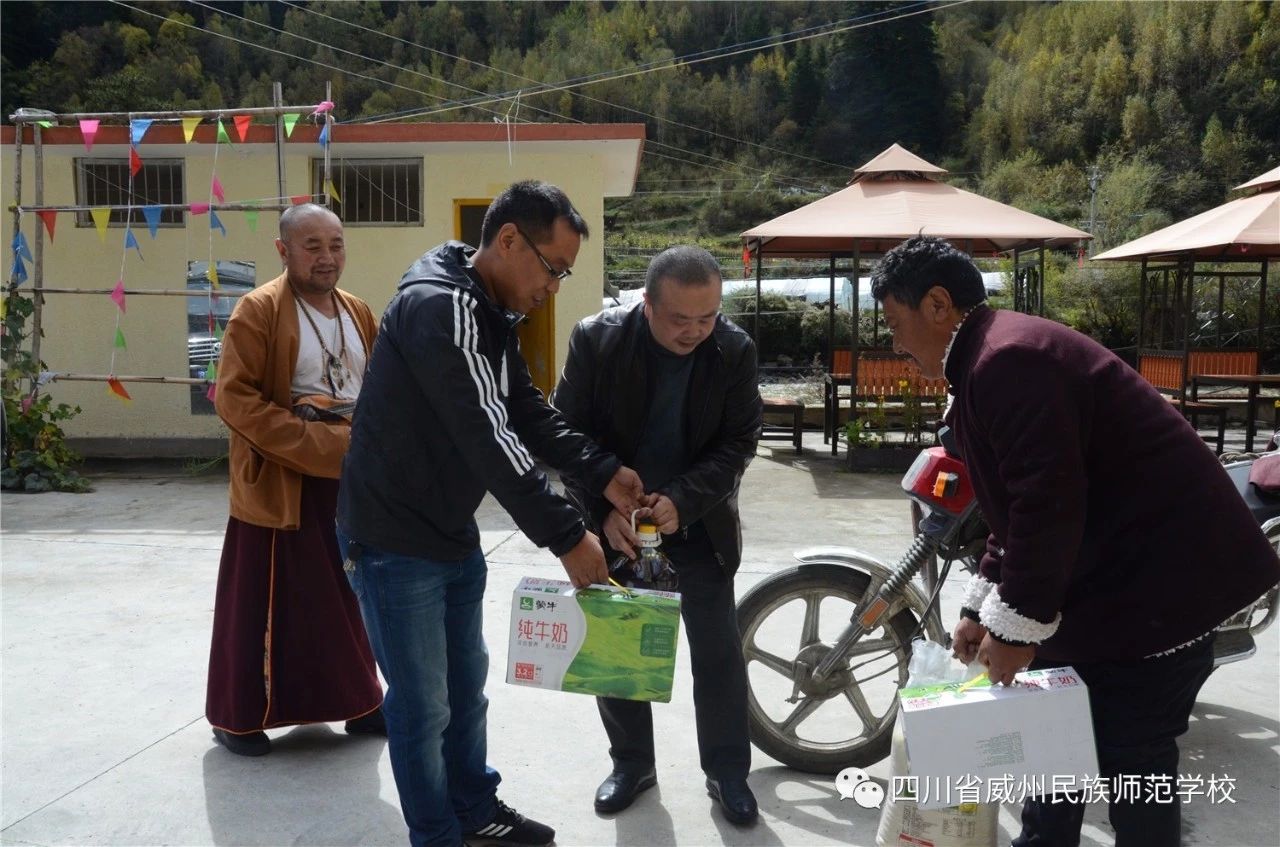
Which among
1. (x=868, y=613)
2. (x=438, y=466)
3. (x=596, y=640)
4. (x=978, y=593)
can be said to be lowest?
(x=868, y=613)

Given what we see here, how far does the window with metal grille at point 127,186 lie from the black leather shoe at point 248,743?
790 cm

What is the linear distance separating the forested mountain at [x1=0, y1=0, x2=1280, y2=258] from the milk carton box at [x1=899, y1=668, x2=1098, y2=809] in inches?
1332

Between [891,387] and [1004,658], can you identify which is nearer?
[1004,658]

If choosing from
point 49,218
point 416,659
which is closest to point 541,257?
point 416,659

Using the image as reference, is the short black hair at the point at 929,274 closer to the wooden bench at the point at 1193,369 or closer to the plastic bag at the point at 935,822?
the plastic bag at the point at 935,822

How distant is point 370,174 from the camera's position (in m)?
9.91

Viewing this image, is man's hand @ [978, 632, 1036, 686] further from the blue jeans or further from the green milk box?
the blue jeans

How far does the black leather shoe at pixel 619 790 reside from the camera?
302 centimetres

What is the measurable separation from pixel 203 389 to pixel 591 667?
8700 mm

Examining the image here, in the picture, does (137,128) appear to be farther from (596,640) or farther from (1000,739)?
(1000,739)

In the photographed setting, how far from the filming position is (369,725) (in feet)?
11.5

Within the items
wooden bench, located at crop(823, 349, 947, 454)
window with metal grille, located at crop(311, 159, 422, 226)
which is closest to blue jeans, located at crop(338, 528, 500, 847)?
wooden bench, located at crop(823, 349, 947, 454)

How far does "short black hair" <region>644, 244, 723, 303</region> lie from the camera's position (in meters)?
2.72

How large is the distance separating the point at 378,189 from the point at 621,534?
312 inches
